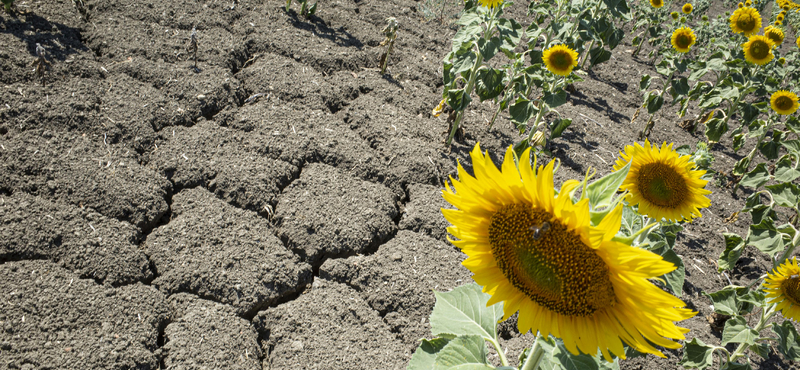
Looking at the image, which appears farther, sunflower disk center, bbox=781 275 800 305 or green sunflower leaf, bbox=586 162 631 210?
sunflower disk center, bbox=781 275 800 305

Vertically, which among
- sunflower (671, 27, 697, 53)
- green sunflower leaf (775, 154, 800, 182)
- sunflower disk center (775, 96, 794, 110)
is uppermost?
sunflower (671, 27, 697, 53)

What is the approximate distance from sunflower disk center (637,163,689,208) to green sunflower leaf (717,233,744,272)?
1.09 m

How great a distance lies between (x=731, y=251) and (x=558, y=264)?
2.03 metres

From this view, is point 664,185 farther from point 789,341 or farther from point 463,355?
point 789,341

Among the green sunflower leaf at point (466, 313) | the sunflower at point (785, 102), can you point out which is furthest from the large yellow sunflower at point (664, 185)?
the sunflower at point (785, 102)

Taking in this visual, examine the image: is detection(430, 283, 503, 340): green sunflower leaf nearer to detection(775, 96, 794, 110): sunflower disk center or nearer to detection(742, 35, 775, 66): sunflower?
detection(775, 96, 794, 110): sunflower disk center

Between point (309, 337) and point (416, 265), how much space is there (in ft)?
1.90

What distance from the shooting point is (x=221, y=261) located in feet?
6.28

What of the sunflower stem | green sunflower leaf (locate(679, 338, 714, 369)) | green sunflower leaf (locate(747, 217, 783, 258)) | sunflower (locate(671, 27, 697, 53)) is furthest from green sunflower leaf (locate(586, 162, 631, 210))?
sunflower (locate(671, 27, 697, 53))

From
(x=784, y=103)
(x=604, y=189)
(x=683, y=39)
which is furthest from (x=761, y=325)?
(x=683, y=39)

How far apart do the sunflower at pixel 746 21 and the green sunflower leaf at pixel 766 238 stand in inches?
101

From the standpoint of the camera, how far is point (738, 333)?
6.15 feet

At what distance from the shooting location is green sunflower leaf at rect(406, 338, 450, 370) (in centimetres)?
131

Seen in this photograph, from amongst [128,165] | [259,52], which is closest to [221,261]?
[128,165]
